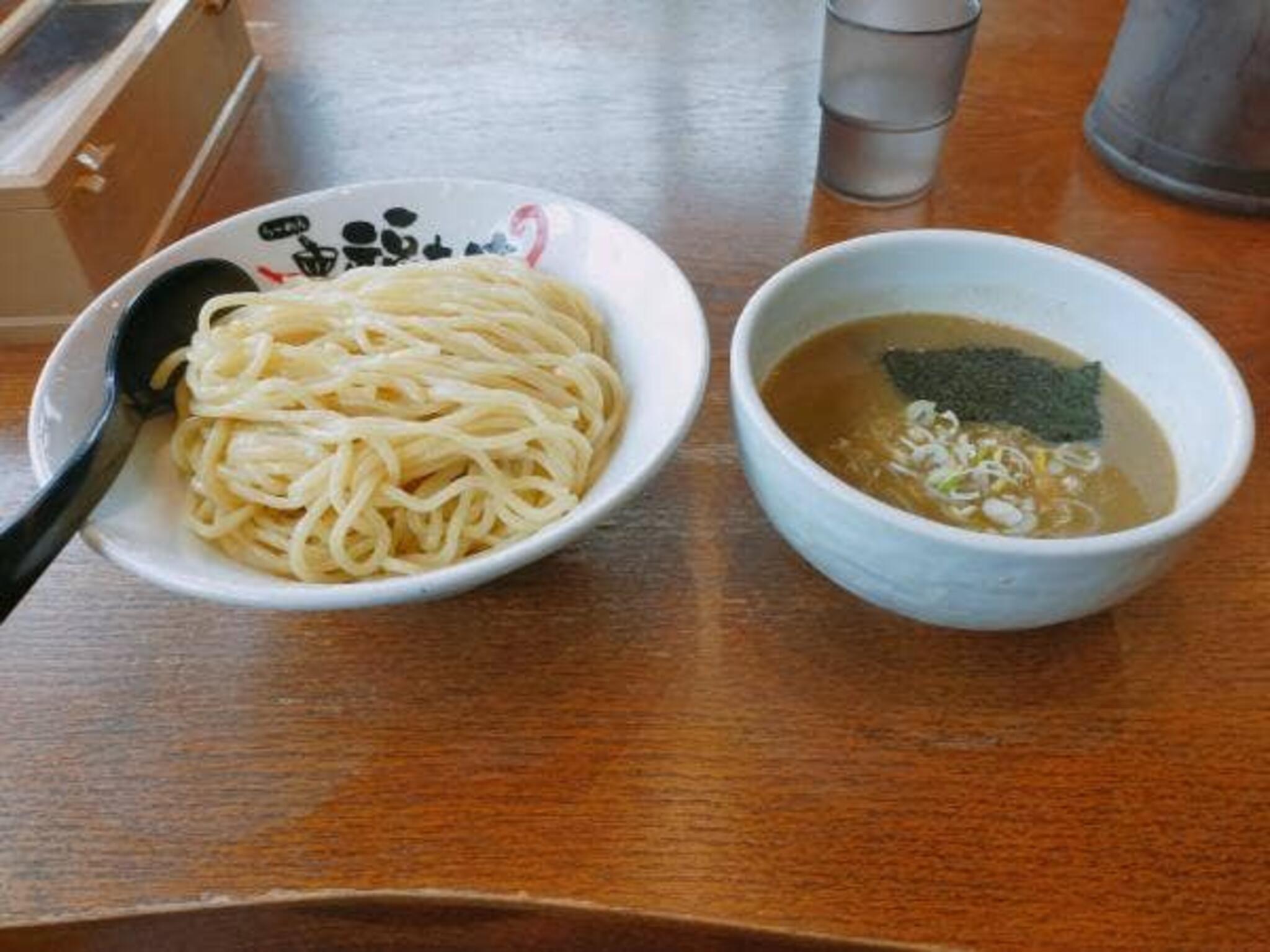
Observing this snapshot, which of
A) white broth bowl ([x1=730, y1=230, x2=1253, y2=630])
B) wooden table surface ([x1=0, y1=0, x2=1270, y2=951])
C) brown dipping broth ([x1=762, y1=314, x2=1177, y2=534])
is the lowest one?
wooden table surface ([x1=0, y1=0, x2=1270, y2=951])

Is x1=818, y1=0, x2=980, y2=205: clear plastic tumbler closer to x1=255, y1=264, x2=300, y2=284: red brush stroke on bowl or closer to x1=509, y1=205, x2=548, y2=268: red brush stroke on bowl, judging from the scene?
x1=509, y1=205, x2=548, y2=268: red brush stroke on bowl

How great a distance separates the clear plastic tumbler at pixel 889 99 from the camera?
120cm

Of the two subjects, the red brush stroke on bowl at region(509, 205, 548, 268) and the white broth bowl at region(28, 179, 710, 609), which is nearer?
the white broth bowl at region(28, 179, 710, 609)

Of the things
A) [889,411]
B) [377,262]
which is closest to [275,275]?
[377,262]

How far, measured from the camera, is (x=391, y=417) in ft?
2.81

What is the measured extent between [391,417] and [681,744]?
389 mm

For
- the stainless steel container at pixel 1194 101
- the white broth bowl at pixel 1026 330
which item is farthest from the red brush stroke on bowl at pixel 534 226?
the stainless steel container at pixel 1194 101

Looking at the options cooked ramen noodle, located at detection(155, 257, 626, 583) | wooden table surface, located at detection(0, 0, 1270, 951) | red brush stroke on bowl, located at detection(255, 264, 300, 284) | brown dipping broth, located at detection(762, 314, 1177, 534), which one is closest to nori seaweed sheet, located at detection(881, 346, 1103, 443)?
brown dipping broth, located at detection(762, 314, 1177, 534)

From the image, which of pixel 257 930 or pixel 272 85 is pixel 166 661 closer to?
pixel 257 930

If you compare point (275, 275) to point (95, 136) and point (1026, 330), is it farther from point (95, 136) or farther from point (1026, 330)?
point (1026, 330)

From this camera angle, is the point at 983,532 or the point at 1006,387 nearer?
the point at 983,532

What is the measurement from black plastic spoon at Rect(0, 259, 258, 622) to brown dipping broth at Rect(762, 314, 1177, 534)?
54 cm

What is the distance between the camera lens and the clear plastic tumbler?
1.20m

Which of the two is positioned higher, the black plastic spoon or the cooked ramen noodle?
the black plastic spoon
